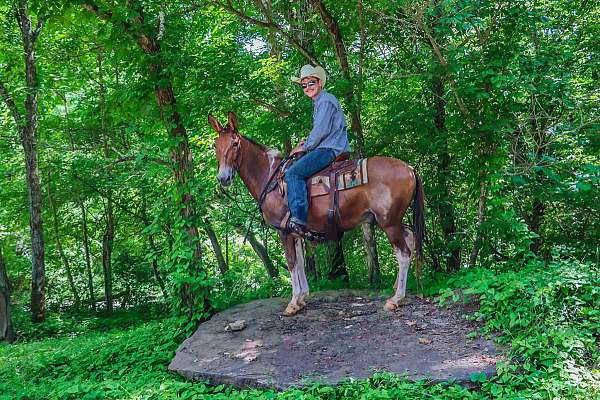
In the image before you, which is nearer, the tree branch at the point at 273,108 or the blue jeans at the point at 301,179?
the blue jeans at the point at 301,179

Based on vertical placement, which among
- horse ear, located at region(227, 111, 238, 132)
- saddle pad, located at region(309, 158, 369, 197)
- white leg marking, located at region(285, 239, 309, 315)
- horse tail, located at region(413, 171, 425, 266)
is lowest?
white leg marking, located at region(285, 239, 309, 315)

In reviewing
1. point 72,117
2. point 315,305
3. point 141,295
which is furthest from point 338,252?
point 141,295

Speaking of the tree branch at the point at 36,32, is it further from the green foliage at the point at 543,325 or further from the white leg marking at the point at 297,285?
the green foliage at the point at 543,325

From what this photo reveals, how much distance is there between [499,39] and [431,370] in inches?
192

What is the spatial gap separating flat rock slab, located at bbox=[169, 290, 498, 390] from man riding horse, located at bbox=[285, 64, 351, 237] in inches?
50.0

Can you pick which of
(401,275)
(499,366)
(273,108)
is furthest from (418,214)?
(273,108)

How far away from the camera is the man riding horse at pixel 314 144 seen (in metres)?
6.14

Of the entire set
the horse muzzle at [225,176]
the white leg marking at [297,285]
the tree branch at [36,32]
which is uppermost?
the tree branch at [36,32]

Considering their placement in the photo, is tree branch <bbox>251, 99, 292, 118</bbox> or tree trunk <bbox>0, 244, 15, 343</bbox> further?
tree trunk <bbox>0, 244, 15, 343</bbox>

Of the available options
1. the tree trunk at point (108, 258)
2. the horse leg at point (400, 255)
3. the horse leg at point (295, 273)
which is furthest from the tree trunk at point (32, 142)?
the horse leg at point (400, 255)

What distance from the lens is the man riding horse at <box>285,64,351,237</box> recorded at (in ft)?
20.1

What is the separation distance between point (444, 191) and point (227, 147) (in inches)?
157

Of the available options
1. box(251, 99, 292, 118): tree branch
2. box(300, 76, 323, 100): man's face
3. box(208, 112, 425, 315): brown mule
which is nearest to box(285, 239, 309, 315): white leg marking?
box(208, 112, 425, 315): brown mule

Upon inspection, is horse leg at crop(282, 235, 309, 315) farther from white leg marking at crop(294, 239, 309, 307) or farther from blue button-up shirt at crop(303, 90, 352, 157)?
blue button-up shirt at crop(303, 90, 352, 157)
